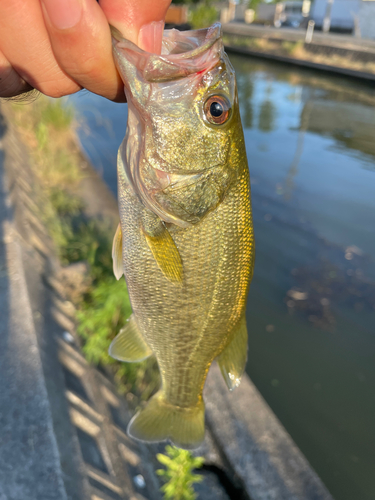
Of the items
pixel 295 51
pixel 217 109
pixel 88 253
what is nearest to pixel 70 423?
pixel 217 109

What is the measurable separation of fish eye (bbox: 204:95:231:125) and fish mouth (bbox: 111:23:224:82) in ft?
0.34

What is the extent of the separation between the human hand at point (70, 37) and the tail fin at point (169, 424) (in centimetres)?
142

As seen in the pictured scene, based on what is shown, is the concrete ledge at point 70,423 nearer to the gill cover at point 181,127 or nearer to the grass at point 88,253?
the grass at point 88,253

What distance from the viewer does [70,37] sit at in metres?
0.91

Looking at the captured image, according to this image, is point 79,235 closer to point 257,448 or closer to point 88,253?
point 88,253

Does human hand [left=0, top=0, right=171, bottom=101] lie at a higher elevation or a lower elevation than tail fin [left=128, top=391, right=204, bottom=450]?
higher

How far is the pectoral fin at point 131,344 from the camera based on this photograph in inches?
63.3

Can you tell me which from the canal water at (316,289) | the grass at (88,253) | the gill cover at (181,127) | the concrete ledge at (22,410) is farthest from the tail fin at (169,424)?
the canal water at (316,289)

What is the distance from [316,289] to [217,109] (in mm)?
4366

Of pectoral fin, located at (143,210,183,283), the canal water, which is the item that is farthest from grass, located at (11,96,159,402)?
pectoral fin, located at (143,210,183,283)

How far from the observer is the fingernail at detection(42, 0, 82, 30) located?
849 millimetres

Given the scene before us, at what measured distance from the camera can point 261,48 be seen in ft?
75.0

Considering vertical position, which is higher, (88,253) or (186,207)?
(186,207)

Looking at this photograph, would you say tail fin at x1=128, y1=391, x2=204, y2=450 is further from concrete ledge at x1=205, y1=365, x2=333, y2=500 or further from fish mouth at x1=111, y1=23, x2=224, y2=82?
fish mouth at x1=111, y1=23, x2=224, y2=82
